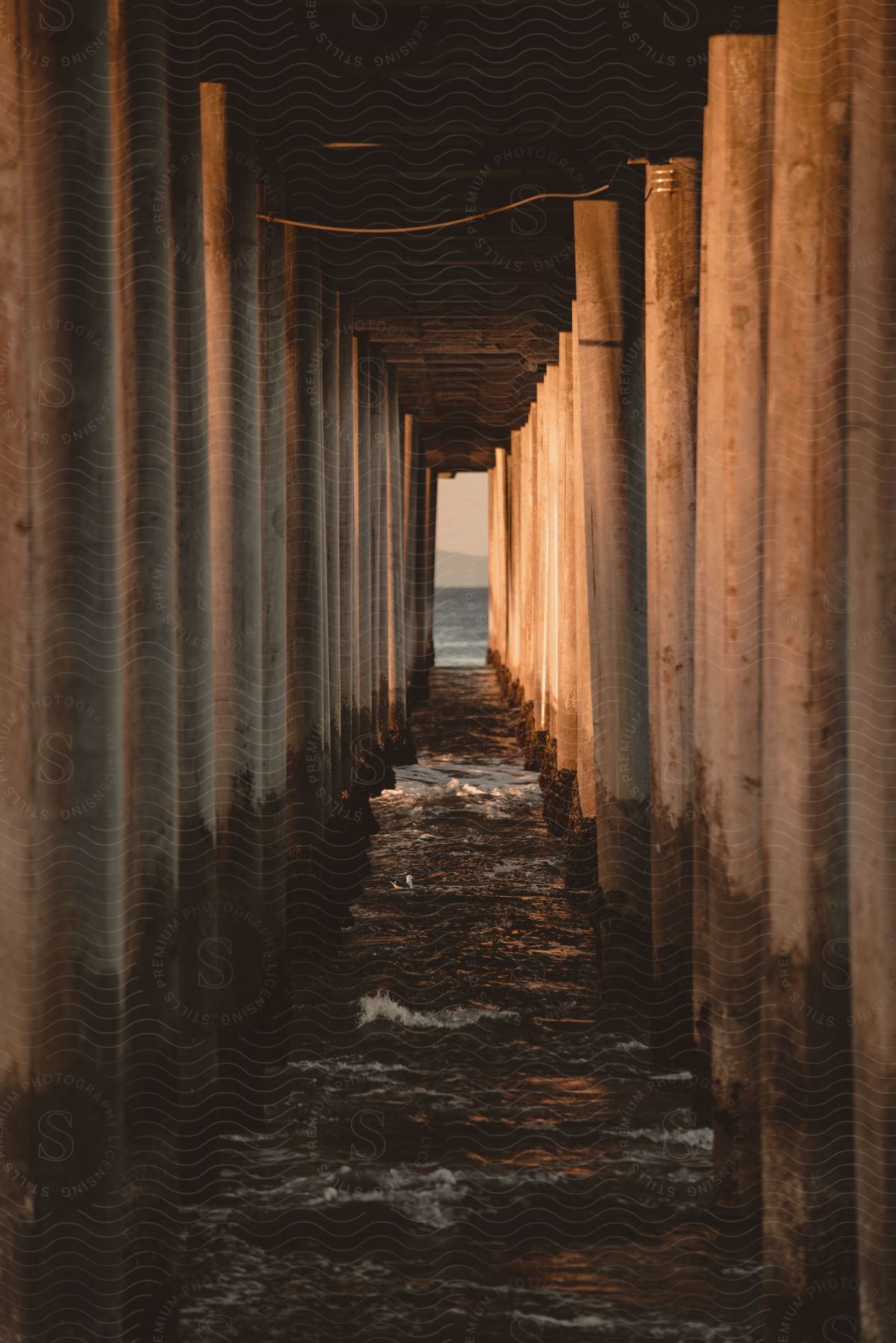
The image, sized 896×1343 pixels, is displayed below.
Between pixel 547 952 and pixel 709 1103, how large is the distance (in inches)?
130

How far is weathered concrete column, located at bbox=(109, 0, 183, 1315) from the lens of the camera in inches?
194

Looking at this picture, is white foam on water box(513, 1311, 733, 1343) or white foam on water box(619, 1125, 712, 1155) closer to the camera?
white foam on water box(513, 1311, 733, 1343)

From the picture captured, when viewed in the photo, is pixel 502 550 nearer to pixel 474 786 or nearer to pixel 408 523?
pixel 408 523

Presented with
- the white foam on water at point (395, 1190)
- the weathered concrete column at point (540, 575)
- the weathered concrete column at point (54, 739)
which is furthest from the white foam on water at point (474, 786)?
the weathered concrete column at point (54, 739)

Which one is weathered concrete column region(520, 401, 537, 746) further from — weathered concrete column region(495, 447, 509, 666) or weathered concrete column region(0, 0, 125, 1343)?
weathered concrete column region(0, 0, 125, 1343)

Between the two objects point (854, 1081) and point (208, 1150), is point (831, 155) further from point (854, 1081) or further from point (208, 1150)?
point (208, 1150)

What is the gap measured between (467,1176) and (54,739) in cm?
325

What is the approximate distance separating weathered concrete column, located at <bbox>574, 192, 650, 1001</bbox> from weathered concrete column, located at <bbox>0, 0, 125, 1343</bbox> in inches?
197

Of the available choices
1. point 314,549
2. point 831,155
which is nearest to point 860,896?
point 831,155

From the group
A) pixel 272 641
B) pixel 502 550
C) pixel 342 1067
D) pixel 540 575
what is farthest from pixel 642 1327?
pixel 502 550

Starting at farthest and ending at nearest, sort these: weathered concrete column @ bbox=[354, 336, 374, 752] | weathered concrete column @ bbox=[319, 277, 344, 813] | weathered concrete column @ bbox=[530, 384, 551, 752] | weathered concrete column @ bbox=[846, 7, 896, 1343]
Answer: weathered concrete column @ bbox=[530, 384, 551, 752] < weathered concrete column @ bbox=[354, 336, 374, 752] < weathered concrete column @ bbox=[319, 277, 344, 813] < weathered concrete column @ bbox=[846, 7, 896, 1343]

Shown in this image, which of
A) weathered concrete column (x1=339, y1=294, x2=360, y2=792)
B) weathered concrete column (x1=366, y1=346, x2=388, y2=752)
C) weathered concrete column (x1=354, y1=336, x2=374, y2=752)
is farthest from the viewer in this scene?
weathered concrete column (x1=366, y1=346, x2=388, y2=752)

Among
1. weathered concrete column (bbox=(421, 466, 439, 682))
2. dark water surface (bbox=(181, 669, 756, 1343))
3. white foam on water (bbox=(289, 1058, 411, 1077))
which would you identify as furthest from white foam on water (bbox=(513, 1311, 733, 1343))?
weathered concrete column (bbox=(421, 466, 439, 682))

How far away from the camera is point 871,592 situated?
14.8ft
